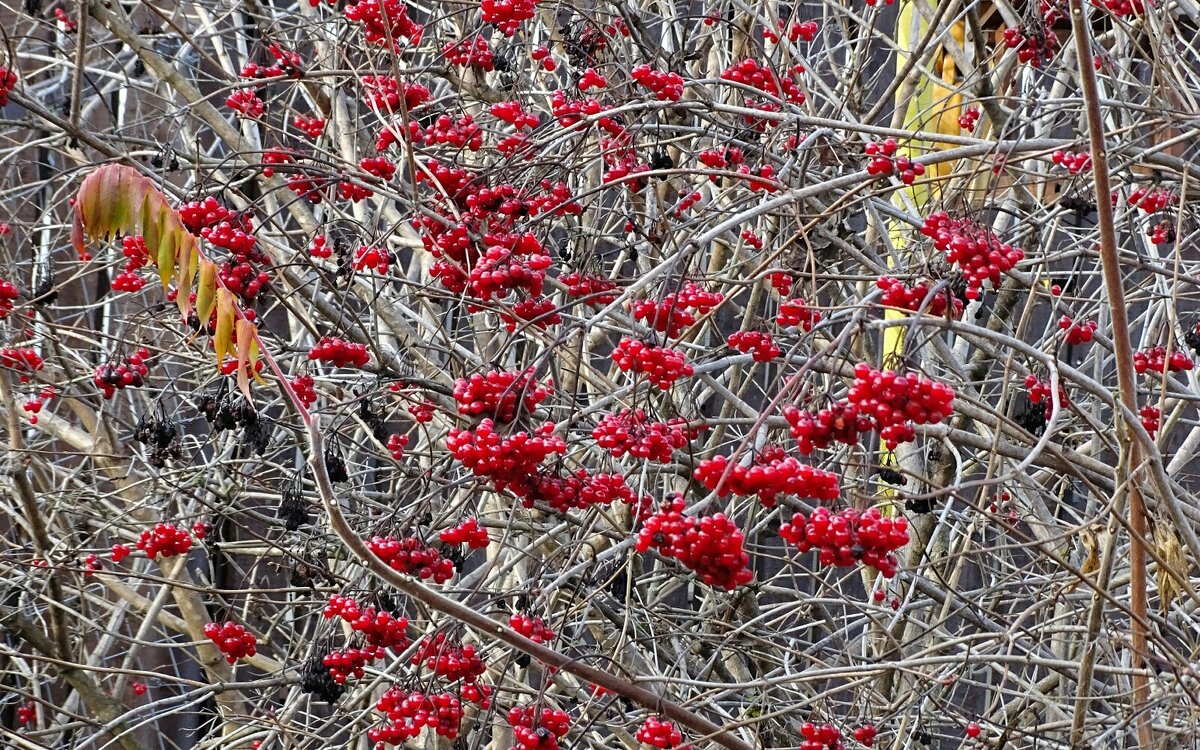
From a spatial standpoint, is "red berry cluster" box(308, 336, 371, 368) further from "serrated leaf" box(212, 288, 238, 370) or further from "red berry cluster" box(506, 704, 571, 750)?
"red berry cluster" box(506, 704, 571, 750)

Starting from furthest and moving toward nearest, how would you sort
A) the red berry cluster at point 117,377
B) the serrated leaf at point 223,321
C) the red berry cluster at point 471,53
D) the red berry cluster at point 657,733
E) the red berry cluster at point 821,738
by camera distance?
the red berry cluster at point 471,53 < the red berry cluster at point 117,377 < the red berry cluster at point 821,738 < the red berry cluster at point 657,733 < the serrated leaf at point 223,321

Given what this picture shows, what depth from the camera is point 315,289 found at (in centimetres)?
384

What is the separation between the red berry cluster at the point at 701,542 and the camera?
6.12 feet

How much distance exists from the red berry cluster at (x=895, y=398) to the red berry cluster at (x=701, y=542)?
0.27 metres

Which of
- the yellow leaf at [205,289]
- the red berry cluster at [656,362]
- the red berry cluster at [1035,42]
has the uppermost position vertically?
the red berry cluster at [1035,42]

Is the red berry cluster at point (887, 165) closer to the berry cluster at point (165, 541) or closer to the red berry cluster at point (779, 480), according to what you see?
the red berry cluster at point (779, 480)

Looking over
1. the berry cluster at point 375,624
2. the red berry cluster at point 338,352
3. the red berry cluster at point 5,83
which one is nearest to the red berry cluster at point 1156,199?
the red berry cluster at point 338,352

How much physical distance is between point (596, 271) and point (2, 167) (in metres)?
4.41

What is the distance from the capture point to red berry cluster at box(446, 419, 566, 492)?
2135mm

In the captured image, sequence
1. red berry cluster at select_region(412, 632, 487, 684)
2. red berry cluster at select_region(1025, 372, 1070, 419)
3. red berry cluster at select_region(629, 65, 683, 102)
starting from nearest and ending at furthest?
red berry cluster at select_region(412, 632, 487, 684)
red berry cluster at select_region(1025, 372, 1070, 419)
red berry cluster at select_region(629, 65, 683, 102)

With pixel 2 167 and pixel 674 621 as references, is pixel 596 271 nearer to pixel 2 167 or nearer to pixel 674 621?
pixel 674 621

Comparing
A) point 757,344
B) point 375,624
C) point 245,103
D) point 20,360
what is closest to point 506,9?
point 757,344

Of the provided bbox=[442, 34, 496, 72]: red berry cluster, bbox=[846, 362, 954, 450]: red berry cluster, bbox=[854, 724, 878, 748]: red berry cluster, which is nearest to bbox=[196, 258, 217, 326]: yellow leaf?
bbox=[846, 362, 954, 450]: red berry cluster

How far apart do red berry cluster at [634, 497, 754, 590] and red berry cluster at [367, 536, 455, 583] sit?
2.19 feet
